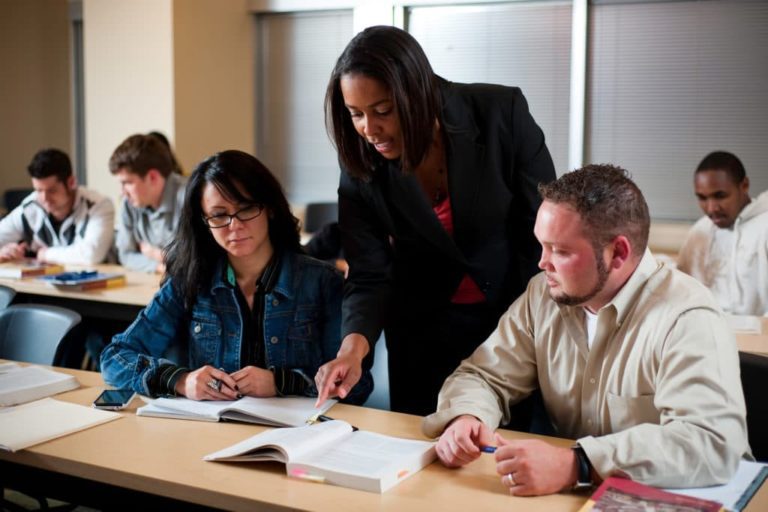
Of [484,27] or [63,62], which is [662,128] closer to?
[484,27]

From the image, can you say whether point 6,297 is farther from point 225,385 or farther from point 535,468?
point 535,468

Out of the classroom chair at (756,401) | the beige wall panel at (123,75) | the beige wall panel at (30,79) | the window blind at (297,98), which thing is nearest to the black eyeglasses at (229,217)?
the classroom chair at (756,401)

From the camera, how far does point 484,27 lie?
19.7 feet

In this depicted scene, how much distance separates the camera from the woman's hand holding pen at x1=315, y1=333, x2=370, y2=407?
1901mm

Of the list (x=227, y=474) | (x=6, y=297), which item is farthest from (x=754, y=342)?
(x=6, y=297)

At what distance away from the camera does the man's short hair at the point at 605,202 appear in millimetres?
1683

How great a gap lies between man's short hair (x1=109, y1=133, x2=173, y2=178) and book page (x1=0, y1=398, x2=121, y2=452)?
234 centimetres

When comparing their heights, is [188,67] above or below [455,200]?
above

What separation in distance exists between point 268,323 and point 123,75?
4.45 metres

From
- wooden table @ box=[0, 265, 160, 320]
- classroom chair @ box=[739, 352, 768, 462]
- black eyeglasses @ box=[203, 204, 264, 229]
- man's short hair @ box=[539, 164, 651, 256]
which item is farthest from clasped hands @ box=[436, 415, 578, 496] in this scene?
wooden table @ box=[0, 265, 160, 320]

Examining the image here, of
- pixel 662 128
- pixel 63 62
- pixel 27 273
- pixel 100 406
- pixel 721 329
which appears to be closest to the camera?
pixel 721 329

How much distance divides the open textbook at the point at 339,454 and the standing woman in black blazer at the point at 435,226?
0.16 metres

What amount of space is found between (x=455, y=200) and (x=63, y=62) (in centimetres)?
637

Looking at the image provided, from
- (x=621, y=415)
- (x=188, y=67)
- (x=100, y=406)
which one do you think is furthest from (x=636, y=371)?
(x=188, y=67)
